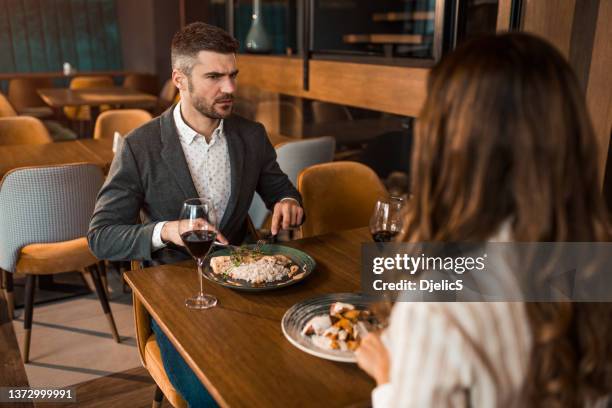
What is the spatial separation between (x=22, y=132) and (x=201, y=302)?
9.51 feet

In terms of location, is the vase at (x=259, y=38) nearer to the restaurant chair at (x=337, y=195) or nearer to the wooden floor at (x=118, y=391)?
the restaurant chair at (x=337, y=195)

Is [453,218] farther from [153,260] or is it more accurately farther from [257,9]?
[257,9]

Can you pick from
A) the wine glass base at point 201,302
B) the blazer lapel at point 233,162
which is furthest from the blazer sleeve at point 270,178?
the wine glass base at point 201,302

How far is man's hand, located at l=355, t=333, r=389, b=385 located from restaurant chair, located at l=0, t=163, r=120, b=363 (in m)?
1.80

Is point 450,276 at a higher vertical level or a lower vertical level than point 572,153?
lower

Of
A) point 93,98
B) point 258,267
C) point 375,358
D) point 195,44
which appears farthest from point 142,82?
point 375,358

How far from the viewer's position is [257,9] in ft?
14.5

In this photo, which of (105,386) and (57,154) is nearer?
(105,386)

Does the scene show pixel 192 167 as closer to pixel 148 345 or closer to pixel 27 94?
pixel 148 345

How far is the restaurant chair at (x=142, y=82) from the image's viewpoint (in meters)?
7.37

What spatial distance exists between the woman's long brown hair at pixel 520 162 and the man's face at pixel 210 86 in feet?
3.89

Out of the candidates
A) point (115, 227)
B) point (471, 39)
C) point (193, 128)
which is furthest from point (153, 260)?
point (471, 39)

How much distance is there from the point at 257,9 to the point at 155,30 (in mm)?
3762

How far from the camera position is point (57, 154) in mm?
3104
